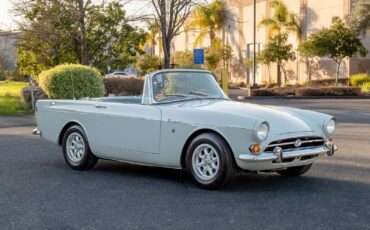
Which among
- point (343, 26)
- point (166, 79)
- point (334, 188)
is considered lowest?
point (334, 188)

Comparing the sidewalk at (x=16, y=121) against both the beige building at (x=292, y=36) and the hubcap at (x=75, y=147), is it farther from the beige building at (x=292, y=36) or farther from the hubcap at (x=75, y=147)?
the beige building at (x=292, y=36)

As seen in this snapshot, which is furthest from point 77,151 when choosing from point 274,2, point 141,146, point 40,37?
point 274,2

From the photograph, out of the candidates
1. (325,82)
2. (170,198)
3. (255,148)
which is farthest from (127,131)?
(325,82)

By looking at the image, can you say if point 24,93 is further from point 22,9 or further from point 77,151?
point 77,151

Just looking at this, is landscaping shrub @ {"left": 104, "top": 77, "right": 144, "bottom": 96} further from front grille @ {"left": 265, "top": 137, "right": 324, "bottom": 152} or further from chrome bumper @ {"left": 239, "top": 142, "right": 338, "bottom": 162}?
chrome bumper @ {"left": 239, "top": 142, "right": 338, "bottom": 162}

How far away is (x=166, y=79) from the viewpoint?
824 cm

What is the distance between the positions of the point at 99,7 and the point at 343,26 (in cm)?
1703

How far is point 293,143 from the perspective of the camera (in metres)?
7.05

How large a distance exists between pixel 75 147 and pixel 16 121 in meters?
10.5

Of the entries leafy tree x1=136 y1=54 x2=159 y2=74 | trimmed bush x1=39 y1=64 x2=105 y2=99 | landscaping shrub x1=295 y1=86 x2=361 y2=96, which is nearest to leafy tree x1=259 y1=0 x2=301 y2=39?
leafy tree x1=136 y1=54 x2=159 y2=74

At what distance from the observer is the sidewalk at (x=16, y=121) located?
17875 mm

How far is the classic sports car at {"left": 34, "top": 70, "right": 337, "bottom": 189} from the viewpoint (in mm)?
6902

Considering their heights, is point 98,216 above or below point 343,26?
below

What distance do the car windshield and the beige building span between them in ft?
90.2
